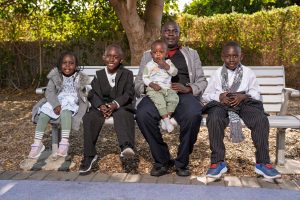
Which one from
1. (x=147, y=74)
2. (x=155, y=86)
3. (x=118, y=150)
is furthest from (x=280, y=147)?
(x=118, y=150)

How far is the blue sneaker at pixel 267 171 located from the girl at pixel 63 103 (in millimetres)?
1781

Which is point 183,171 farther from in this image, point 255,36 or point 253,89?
point 255,36

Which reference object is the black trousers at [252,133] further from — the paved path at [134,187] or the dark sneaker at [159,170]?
the dark sneaker at [159,170]

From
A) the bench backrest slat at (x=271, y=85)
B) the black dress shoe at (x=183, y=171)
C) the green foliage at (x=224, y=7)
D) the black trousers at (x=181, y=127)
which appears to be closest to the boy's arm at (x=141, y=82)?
the black trousers at (x=181, y=127)

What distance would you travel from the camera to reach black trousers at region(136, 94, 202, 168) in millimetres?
4117

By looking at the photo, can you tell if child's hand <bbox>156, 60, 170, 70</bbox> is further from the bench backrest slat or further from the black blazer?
the bench backrest slat

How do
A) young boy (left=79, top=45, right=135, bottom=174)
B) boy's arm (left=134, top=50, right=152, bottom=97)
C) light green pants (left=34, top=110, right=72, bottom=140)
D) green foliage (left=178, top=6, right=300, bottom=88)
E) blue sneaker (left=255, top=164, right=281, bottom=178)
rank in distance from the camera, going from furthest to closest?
1. green foliage (left=178, top=6, right=300, bottom=88)
2. boy's arm (left=134, top=50, right=152, bottom=97)
3. light green pants (left=34, top=110, right=72, bottom=140)
4. young boy (left=79, top=45, right=135, bottom=174)
5. blue sneaker (left=255, top=164, right=281, bottom=178)

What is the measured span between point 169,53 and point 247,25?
253 inches

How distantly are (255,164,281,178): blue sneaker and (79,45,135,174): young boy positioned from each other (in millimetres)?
1162

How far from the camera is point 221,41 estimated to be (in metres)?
10.8

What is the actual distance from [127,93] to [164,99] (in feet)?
1.37

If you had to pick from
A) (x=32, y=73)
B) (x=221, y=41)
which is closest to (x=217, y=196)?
(x=221, y=41)

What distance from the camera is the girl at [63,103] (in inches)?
174

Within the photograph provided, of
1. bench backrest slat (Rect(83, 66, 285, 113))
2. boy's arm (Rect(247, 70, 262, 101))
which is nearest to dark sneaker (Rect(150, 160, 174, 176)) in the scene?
boy's arm (Rect(247, 70, 262, 101))
